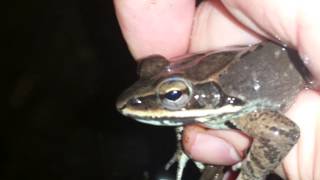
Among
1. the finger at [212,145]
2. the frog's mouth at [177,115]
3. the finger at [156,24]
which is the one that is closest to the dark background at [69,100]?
the finger at [212,145]

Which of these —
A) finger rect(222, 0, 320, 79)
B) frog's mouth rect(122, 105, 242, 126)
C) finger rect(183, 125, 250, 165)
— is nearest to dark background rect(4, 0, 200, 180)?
finger rect(183, 125, 250, 165)

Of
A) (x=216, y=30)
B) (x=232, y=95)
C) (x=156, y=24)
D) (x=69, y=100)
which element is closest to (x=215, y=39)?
(x=216, y=30)

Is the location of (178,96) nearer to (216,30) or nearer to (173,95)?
(173,95)

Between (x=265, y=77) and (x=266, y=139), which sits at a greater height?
(x=265, y=77)

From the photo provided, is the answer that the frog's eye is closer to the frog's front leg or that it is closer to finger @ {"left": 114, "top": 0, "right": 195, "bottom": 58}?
the frog's front leg

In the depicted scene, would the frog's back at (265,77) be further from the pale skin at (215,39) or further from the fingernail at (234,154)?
the fingernail at (234,154)

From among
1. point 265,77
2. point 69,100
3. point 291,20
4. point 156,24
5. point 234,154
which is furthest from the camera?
point 69,100

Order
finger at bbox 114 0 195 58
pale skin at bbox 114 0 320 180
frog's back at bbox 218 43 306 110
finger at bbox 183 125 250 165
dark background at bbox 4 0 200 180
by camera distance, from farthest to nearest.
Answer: dark background at bbox 4 0 200 180, finger at bbox 183 125 250 165, finger at bbox 114 0 195 58, frog's back at bbox 218 43 306 110, pale skin at bbox 114 0 320 180
